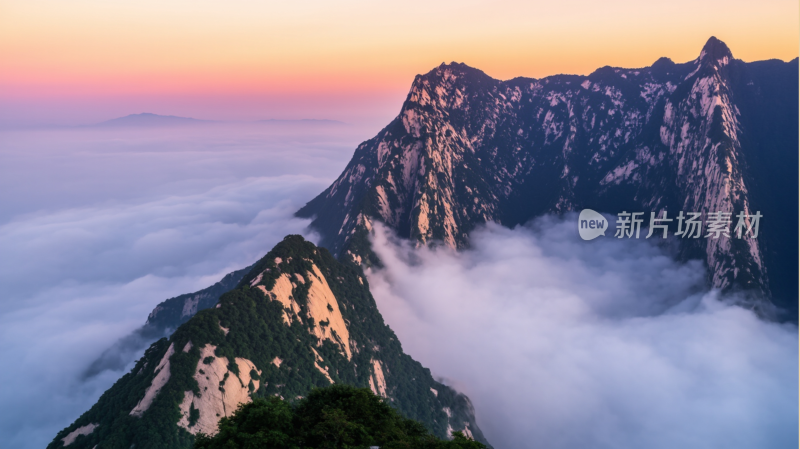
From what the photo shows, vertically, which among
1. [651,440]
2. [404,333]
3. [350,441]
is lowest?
[651,440]

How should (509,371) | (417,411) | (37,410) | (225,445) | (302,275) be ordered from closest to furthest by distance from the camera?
(225,445)
(302,275)
(417,411)
(37,410)
(509,371)

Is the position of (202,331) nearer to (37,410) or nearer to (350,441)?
(350,441)

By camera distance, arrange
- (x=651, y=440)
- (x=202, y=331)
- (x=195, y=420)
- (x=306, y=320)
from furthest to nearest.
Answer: (x=651, y=440) < (x=306, y=320) < (x=202, y=331) < (x=195, y=420)

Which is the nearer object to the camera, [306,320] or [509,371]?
[306,320]

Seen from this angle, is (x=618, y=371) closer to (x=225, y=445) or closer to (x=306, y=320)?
(x=306, y=320)

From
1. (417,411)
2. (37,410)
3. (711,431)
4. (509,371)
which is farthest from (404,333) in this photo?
(37,410)

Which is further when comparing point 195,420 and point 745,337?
point 745,337

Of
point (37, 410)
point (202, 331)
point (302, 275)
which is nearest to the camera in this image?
point (202, 331)

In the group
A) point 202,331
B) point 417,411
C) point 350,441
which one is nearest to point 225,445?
point 350,441

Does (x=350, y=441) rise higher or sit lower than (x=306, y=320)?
lower
